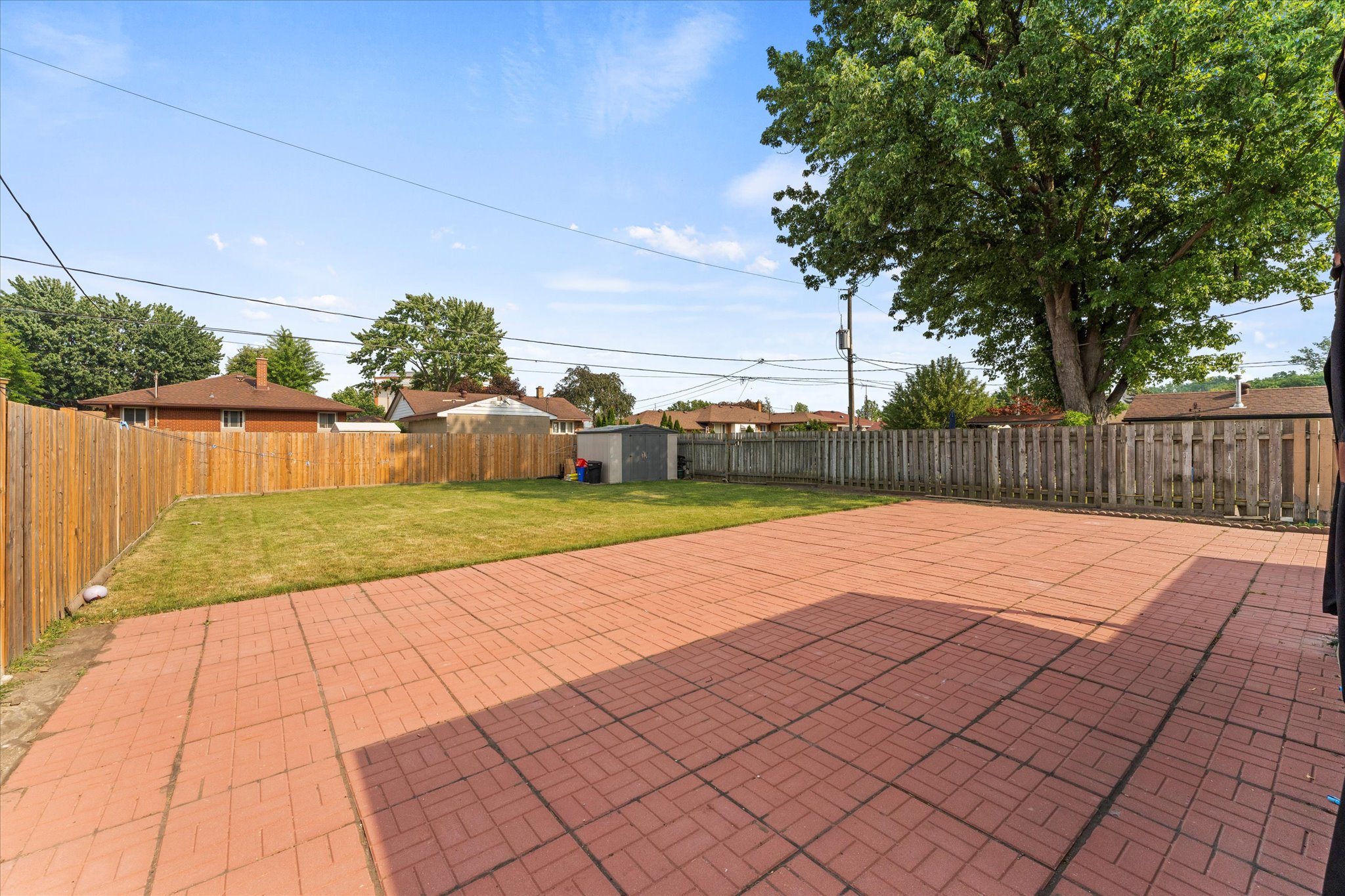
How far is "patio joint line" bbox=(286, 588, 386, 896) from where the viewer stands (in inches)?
74.4

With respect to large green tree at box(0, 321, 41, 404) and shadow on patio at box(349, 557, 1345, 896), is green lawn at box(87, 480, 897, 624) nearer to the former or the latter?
shadow on patio at box(349, 557, 1345, 896)

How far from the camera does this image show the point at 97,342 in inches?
2000

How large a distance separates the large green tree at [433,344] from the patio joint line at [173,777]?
161 ft

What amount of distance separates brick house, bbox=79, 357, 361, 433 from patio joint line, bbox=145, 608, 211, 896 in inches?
1076

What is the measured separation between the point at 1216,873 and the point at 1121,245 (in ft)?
52.9

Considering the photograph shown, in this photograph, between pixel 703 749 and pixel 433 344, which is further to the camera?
pixel 433 344

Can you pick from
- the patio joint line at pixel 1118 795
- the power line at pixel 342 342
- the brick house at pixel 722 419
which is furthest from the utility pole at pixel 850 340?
the brick house at pixel 722 419

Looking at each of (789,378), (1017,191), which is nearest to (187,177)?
(1017,191)

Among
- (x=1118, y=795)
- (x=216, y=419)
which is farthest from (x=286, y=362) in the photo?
(x=1118, y=795)

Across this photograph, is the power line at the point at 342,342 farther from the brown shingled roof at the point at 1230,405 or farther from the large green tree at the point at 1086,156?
the brown shingled roof at the point at 1230,405

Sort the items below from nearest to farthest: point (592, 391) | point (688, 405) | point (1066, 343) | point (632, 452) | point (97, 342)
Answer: point (1066, 343)
point (632, 452)
point (97, 342)
point (592, 391)
point (688, 405)

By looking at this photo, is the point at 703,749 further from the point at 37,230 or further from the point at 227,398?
the point at 227,398

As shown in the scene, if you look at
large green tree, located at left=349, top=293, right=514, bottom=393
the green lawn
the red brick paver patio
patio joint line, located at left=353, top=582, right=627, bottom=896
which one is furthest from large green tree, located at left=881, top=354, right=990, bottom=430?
large green tree, located at left=349, top=293, right=514, bottom=393

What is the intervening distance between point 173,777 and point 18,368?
61.4 meters
